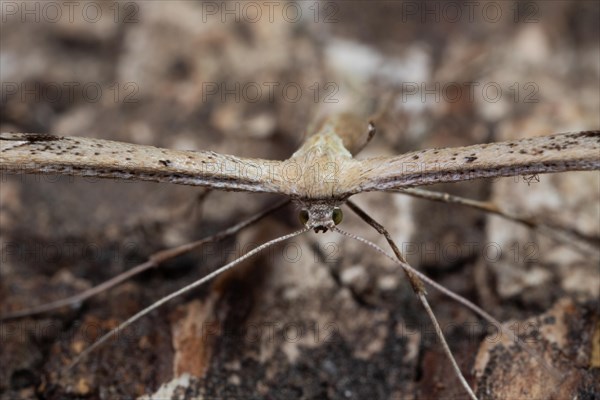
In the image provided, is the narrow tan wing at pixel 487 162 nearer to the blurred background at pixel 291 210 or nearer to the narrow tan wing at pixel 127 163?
the narrow tan wing at pixel 127 163

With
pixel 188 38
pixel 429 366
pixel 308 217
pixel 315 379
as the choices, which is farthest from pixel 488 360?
pixel 188 38

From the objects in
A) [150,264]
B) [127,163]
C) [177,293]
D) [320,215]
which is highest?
[127,163]

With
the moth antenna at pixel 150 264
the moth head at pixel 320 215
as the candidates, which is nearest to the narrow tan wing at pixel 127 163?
the moth head at pixel 320 215

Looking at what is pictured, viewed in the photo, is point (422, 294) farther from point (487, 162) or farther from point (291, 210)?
point (291, 210)

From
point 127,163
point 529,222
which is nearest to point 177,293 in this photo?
point 127,163

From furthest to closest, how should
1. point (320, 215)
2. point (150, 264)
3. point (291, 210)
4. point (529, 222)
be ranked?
point (291, 210), point (529, 222), point (150, 264), point (320, 215)

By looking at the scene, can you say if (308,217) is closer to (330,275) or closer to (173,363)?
(330,275)
